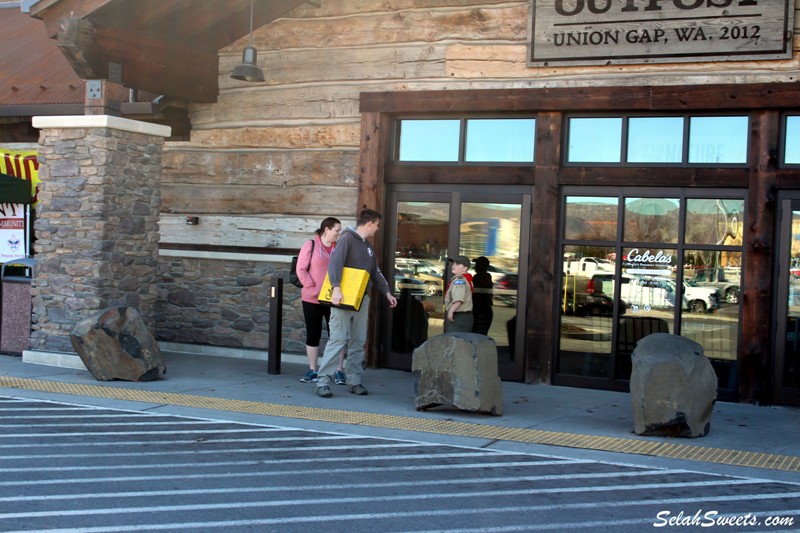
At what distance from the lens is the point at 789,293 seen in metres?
9.63

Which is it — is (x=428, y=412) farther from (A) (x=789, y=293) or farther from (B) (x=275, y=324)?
(A) (x=789, y=293)

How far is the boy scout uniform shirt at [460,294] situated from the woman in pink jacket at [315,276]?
1297mm

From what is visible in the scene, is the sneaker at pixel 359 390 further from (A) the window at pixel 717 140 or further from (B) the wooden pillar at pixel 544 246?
(A) the window at pixel 717 140

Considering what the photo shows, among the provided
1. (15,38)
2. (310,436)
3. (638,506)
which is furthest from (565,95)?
(15,38)

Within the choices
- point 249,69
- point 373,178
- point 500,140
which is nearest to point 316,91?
point 249,69

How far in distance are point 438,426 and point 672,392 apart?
1.94 m

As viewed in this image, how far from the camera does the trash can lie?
11.6 m

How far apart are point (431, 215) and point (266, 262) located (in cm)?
229

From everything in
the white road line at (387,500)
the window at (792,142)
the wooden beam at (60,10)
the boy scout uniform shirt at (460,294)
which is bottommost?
the white road line at (387,500)

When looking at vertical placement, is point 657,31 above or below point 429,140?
above

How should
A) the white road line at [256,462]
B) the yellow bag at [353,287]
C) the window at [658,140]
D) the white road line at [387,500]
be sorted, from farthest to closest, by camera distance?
the window at [658,140] < the yellow bag at [353,287] < the white road line at [256,462] < the white road line at [387,500]

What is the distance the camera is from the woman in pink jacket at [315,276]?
1023 cm

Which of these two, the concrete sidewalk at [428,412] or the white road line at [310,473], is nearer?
the white road line at [310,473]

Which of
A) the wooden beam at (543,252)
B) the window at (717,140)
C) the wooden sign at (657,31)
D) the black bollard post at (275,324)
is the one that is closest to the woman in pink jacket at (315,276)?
the black bollard post at (275,324)
